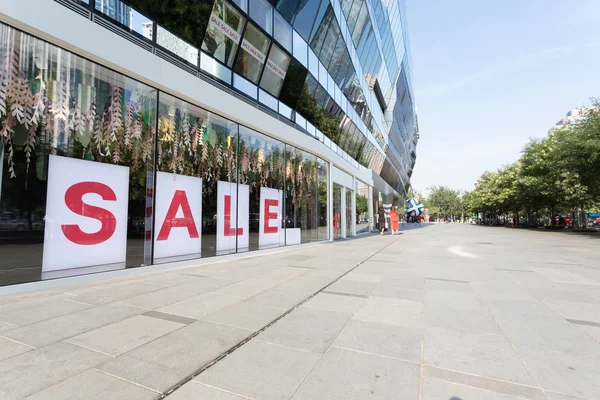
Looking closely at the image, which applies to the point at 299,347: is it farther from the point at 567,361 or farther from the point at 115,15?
the point at 115,15

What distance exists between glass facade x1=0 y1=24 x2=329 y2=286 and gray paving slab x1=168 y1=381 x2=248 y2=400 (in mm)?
5207

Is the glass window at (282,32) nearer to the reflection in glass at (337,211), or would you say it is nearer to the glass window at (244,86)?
the glass window at (244,86)

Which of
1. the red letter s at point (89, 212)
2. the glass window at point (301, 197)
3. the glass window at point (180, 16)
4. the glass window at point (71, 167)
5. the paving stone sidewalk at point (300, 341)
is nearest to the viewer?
the paving stone sidewalk at point (300, 341)

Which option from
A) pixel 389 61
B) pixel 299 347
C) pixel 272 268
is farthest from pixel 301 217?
pixel 389 61

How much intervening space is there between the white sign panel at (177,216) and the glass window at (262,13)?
6.47m

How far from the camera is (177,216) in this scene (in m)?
8.55

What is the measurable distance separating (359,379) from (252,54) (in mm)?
11634

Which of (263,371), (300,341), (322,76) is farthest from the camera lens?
(322,76)

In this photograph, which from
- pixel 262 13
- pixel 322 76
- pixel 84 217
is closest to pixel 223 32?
pixel 262 13

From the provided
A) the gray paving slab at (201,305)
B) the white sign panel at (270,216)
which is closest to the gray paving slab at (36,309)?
the gray paving slab at (201,305)

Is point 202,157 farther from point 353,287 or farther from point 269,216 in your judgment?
point 353,287

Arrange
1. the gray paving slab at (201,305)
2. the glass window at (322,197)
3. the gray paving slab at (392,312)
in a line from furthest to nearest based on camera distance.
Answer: the glass window at (322,197)
the gray paving slab at (201,305)
the gray paving slab at (392,312)

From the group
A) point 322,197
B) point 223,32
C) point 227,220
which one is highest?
point 223,32

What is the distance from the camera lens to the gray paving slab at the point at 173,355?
9.02ft
